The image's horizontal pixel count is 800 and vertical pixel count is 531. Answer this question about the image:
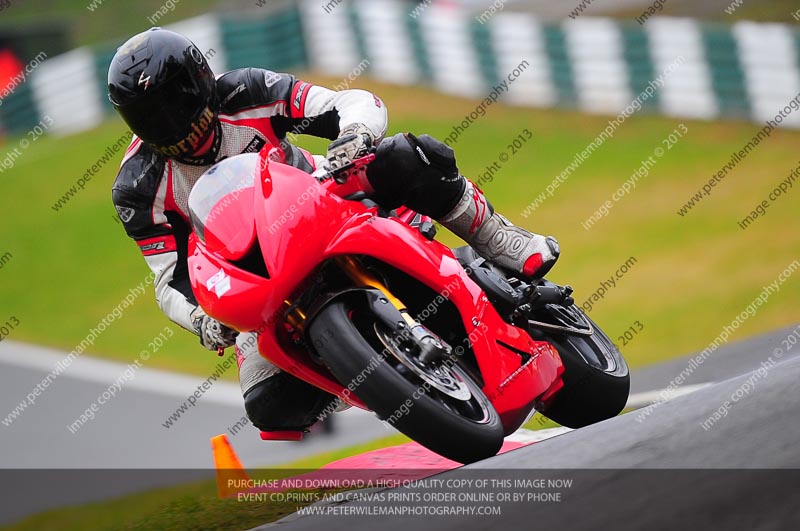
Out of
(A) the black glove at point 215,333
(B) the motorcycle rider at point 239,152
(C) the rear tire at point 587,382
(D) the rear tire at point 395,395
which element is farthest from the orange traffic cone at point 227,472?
(D) the rear tire at point 395,395

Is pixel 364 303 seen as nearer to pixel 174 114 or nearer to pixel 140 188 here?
pixel 174 114

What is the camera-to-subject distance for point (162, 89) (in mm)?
4266

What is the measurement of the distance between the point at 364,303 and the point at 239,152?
126cm

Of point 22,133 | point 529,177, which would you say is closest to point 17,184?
point 22,133

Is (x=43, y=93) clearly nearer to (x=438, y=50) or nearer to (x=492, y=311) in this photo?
(x=438, y=50)

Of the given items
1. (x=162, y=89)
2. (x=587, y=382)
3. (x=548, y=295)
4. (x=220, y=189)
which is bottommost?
(x=587, y=382)

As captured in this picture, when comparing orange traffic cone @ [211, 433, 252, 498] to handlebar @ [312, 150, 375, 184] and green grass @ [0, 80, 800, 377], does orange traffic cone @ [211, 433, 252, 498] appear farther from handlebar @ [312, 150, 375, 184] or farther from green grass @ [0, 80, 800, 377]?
green grass @ [0, 80, 800, 377]

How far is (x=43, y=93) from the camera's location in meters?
20.8

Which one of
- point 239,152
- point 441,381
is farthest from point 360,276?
point 239,152

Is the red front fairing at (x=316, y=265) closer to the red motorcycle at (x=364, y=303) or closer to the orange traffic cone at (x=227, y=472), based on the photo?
the red motorcycle at (x=364, y=303)

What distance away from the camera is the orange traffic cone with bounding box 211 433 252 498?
5.14 meters

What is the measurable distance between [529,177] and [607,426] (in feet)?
40.5

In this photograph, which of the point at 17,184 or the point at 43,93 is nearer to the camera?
the point at 17,184

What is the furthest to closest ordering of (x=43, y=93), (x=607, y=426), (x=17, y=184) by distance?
(x=43, y=93) → (x=17, y=184) → (x=607, y=426)
